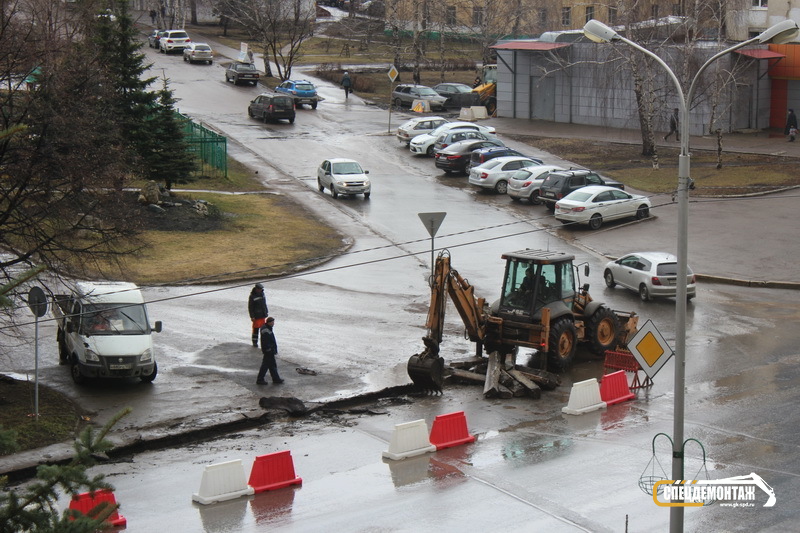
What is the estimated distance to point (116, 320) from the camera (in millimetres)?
21344

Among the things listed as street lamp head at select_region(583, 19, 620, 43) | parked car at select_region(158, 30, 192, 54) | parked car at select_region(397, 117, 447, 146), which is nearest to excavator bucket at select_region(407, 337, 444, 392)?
street lamp head at select_region(583, 19, 620, 43)

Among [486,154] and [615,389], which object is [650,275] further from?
[486,154]

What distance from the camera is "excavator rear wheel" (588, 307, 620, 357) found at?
23609 millimetres

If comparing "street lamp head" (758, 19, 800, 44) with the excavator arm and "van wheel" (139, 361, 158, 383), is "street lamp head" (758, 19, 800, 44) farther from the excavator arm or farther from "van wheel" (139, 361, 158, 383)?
"van wheel" (139, 361, 158, 383)

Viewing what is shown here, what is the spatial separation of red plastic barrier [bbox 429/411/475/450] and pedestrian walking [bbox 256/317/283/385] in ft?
14.6

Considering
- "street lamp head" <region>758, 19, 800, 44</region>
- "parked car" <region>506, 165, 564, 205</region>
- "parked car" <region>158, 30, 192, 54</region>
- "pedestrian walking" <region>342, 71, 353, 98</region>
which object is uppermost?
"parked car" <region>158, 30, 192, 54</region>

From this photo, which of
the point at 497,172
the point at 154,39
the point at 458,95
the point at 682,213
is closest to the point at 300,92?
the point at 458,95

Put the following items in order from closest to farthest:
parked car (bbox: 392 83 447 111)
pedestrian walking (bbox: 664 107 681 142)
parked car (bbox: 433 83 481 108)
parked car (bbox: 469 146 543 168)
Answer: parked car (bbox: 469 146 543 168) → pedestrian walking (bbox: 664 107 681 142) → parked car (bbox: 392 83 447 111) → parked car (bbox: 433 83 481 108)

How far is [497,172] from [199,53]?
124 ft

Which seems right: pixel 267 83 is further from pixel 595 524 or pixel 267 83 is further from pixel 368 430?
pixel 595 524

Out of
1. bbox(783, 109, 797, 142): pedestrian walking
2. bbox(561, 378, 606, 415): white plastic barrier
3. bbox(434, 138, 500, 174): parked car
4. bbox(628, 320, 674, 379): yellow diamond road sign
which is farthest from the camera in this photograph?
bbox(783, 109, 797, 142): pedestrian walking

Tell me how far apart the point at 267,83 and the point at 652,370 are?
5628 cm

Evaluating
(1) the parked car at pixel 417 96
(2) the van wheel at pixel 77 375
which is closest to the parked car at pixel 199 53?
(1) the parked car at pixel 417 96

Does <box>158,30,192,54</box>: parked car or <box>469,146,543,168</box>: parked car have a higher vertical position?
<box>158,30,192,54</box>: parked car
